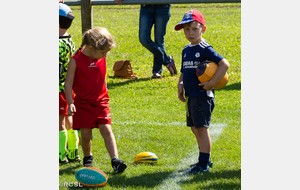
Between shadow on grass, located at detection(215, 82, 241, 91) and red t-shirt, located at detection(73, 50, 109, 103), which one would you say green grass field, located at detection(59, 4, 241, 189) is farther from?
red t-shirt, located at detection(73, 50, 109, 103)

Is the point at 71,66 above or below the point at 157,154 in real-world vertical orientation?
above

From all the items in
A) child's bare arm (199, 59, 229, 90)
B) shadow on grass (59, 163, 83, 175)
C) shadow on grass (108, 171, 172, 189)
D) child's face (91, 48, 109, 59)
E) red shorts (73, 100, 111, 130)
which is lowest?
shadow on grass (108, 171, 172, 189)

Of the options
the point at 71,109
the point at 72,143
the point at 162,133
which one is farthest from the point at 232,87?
the point at 71,109

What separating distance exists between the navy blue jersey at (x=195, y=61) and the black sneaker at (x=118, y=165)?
1.10 m

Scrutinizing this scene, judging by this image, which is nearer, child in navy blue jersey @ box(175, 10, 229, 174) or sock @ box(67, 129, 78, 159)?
child in navy blue jersey @ box(175, 10, 229, 174)

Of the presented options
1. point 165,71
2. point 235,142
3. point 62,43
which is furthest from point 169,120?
point 165,71

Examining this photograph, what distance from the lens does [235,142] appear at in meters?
5.59

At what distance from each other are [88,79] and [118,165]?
1.05 meters

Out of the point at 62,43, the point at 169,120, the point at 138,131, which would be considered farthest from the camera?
the point at 169,120

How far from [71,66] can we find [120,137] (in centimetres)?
179

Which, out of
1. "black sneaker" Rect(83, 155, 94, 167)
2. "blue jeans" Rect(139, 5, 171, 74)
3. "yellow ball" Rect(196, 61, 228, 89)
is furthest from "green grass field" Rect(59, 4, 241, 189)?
"yellow ball" Rect(196, 61, 228, 89)

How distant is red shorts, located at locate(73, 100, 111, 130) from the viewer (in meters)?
4.61

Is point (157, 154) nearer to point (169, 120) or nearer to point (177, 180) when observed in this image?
point (177, 180)

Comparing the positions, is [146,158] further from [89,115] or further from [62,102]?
[62,102]
